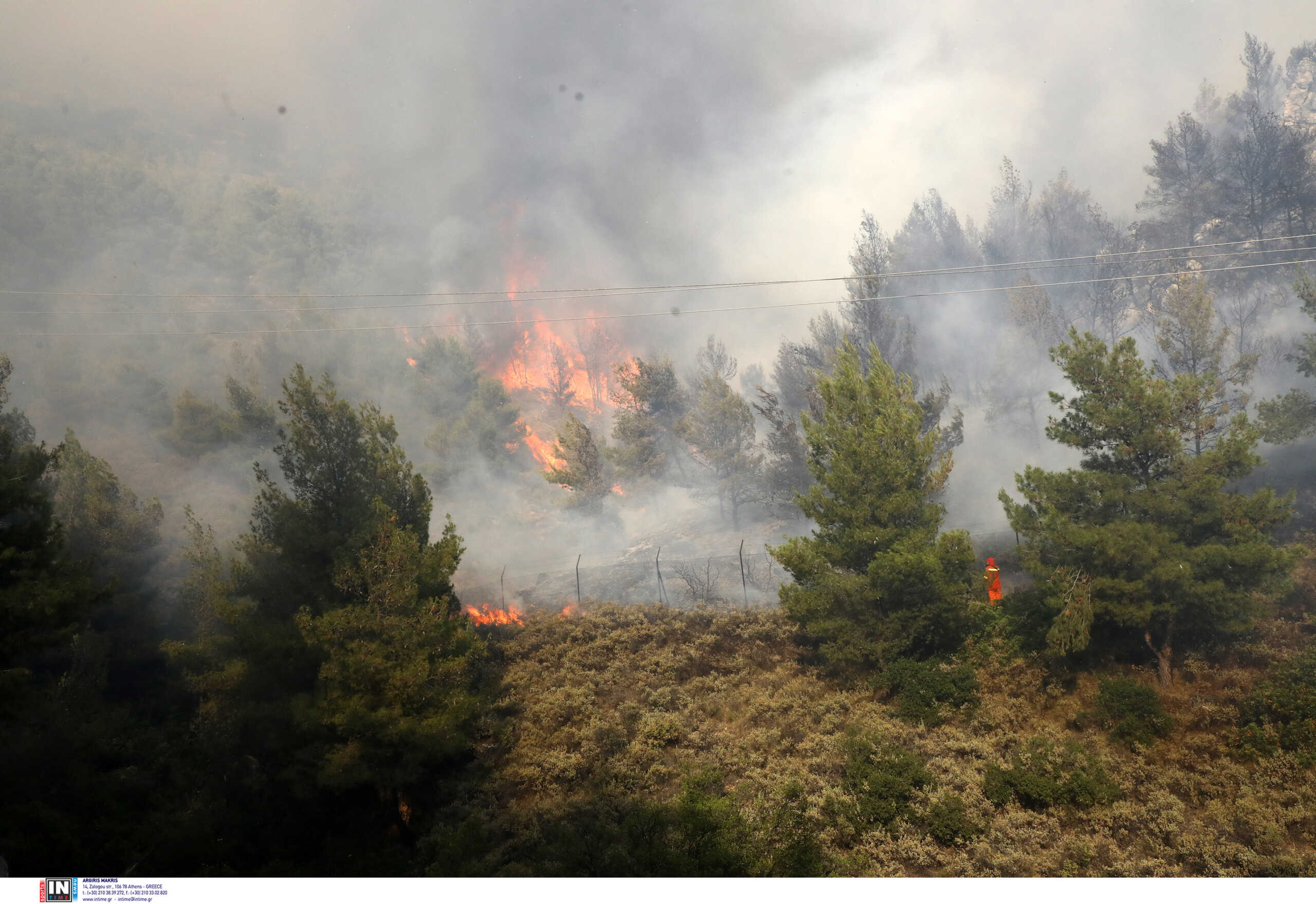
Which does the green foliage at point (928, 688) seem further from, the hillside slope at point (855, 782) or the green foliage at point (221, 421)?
the green foliage at point (221, 421)

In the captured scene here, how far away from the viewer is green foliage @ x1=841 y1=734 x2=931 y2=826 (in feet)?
42.8

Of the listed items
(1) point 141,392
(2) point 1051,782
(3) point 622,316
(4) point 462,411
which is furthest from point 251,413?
(3) point 622,316

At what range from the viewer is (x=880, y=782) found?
1370 centimetres

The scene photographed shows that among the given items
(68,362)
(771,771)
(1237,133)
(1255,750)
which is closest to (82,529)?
(771,771)

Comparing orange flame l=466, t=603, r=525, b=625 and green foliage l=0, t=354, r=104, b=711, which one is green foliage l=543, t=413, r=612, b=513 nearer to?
orange flame l=466, t=603, r=525, b=625

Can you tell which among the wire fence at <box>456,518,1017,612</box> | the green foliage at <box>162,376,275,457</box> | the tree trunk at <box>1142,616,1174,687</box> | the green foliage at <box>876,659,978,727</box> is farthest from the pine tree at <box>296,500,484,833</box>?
the green foliage at <box>162,376,275,457</box>

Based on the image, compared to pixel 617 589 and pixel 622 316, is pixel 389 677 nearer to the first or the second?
pixel 617 589

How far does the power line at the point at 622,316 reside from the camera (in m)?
37.3

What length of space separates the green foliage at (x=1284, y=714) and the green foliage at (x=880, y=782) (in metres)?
6.91

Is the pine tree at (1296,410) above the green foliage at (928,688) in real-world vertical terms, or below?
above

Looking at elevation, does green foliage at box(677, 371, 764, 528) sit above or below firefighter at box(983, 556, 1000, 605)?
above

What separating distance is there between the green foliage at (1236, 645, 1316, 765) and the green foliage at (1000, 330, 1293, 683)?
1349 millimetres

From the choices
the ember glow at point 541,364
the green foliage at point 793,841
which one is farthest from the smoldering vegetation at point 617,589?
the ember glow at point 541,364
